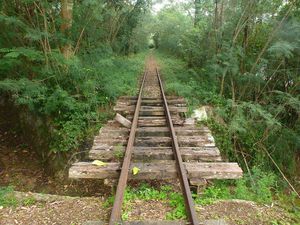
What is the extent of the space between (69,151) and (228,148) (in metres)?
3.89

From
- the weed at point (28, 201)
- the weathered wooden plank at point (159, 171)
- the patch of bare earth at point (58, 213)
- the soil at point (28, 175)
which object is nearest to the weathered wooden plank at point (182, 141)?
the weathered wooden plank at point (159, 171)

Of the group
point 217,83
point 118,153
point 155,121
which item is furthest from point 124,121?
point 217,83

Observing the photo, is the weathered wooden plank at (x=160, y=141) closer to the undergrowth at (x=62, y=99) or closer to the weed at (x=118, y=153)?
the weed at (x=118, y=153)

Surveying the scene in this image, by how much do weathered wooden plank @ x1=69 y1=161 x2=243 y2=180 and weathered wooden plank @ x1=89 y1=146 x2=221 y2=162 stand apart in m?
0.39

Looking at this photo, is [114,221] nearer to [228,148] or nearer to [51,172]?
[51,172]

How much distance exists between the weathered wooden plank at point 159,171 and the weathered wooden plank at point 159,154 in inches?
15.4

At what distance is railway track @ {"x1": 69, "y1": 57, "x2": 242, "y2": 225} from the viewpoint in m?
4.30

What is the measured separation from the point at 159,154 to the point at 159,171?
70 cm

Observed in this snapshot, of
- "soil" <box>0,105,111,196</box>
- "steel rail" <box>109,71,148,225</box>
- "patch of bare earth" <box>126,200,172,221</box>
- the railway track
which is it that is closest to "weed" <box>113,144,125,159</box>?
the railway track

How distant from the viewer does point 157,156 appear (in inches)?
203

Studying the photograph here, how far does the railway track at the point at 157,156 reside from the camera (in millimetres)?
4305

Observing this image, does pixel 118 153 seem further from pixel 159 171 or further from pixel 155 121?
pixel 155 121

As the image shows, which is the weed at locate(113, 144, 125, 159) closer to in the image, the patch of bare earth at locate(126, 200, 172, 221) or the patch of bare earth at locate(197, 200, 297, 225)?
the patch of bare earth at locate(126, 200, 172, 221)

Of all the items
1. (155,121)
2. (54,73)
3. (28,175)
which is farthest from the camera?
(54,73)
